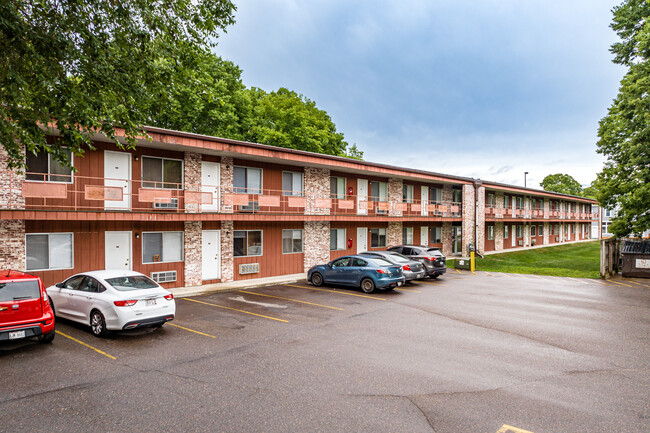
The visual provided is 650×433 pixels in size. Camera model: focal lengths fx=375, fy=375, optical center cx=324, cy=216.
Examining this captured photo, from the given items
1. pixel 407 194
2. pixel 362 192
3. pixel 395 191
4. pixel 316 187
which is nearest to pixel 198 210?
pixel 316 187

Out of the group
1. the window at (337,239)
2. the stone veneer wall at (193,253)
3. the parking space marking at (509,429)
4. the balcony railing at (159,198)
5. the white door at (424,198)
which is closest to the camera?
the parking space marking at (509,429)

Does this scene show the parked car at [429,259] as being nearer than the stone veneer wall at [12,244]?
No

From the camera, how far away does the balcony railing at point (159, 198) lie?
12.4m

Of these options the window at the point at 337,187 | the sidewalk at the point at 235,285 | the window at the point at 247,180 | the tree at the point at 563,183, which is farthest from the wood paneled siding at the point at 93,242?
the tree at the point at 563,183

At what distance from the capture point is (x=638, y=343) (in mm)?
8648

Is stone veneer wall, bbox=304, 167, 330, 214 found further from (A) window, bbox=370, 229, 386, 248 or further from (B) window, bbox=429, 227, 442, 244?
(B) window, bbox=429, 227, 442, 244

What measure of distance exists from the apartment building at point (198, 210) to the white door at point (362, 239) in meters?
0.11

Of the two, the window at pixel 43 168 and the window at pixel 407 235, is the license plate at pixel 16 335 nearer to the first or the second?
the window at pixel 43 168

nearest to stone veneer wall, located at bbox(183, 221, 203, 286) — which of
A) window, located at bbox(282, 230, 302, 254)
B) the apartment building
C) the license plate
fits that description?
the apartment building

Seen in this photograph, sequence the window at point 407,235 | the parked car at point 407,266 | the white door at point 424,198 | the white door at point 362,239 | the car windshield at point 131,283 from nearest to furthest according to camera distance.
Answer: the car windshield at point 131,283
the parked car at point 407,266
the white door at point 362,239
the window at point 407,235
the white door at point 424,198

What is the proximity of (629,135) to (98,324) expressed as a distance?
24842 millimetres

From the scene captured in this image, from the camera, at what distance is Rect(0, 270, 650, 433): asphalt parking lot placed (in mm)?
5168

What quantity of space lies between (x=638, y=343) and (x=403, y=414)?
275 inches

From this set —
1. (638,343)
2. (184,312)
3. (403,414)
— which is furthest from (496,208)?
(403,414)
